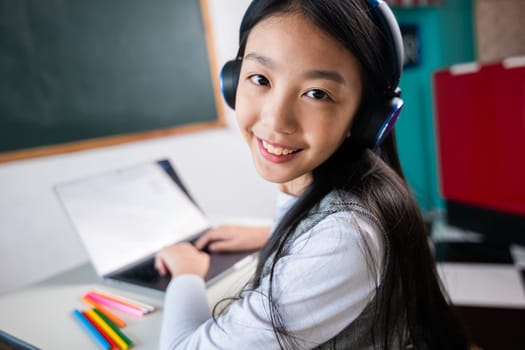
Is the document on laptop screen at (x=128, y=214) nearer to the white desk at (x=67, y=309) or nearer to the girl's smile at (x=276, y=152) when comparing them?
the white desk at (x=67, y=309)

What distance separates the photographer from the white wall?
1323mm

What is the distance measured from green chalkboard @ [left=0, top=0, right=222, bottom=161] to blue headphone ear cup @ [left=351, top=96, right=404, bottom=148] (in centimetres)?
117

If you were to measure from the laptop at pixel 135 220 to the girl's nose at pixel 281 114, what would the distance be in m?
0.36

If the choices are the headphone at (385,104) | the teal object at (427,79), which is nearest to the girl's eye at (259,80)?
the headphone at (385,104)

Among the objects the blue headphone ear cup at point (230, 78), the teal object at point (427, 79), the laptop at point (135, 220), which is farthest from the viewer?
the teal object at point (427, 79)

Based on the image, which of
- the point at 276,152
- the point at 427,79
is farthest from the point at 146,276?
the point at 427,79

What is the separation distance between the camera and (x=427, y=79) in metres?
2.60

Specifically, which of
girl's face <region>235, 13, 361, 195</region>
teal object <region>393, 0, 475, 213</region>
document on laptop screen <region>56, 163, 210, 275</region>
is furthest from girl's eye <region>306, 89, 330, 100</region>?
teal object <region>393, 0, 475, 213</region>

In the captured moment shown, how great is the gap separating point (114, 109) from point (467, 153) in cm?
185

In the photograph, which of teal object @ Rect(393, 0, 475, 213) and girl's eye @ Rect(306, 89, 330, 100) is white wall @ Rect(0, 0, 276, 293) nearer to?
girl's eye @ Rect(306, 89, 330, 100)

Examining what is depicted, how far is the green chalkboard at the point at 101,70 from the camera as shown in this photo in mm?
1315

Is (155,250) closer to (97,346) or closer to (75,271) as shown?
(75,271)

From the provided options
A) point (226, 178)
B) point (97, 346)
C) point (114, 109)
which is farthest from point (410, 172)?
point (97, 346)

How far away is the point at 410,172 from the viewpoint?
2.66 meters
